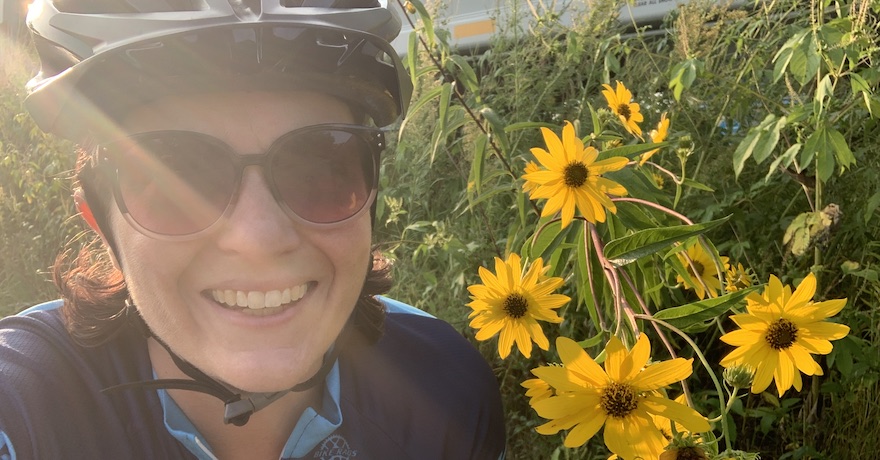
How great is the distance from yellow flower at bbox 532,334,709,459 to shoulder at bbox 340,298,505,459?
1.55ft

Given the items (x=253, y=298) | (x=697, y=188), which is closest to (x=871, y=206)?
(x=697, y=188)

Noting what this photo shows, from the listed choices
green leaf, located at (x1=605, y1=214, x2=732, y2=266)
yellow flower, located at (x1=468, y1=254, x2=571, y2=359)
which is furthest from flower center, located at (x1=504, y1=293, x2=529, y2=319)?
green leaf, located at (x1=605, y1=214, x2=732, y2=266)

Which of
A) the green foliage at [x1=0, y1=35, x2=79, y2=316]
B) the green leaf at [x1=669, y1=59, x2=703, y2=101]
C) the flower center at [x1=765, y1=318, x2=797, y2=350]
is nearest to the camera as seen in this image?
the flower center at [x1=765, y1=318, x2=797, y2=350]

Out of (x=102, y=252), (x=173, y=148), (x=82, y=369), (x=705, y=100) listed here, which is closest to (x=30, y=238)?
(x=102, y=252)

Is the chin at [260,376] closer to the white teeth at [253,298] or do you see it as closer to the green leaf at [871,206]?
the white teeth at [253,298]

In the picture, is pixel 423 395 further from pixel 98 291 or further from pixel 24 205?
pixel 24 205

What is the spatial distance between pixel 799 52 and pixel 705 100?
746mm

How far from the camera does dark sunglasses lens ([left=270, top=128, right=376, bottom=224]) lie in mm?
911

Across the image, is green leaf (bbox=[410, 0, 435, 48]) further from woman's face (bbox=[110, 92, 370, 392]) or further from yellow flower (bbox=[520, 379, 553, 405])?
yellow flower (bbox=[520, 379, 553, 405])

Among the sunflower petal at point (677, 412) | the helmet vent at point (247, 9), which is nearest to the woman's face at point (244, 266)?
the helmet vent at point (247, 9)

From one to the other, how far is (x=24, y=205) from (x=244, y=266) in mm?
2033

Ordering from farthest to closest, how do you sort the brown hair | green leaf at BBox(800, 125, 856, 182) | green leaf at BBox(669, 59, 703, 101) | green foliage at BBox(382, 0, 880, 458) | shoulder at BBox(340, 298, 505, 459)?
1. green leaf at BBox(669, 59, 703, 101)
2. green leaf at BBox(800, 125, 856, 182)
3. green foliage at BBox(382, 0, 880, 458)
4. shoulder at BBox(340, 298, 505, 459)
5. the brown hair

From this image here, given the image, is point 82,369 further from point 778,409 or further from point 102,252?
point 778,409

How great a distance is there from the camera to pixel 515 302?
110 cm
